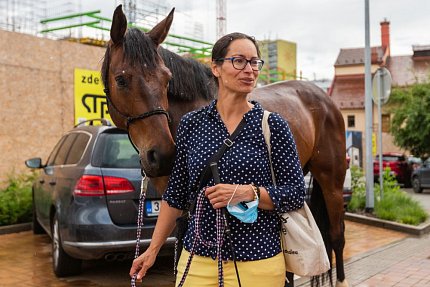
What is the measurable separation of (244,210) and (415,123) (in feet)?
80.5

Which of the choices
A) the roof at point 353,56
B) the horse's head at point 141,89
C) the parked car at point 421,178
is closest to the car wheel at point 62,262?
the horse's head at point 141,89

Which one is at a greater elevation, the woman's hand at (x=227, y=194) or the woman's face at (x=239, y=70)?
the woman's face at (x=239, y=70)

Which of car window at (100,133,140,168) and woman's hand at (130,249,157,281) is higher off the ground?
car window at (100,133,140,168)

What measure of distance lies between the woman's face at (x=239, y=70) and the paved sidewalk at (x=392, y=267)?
3.90m

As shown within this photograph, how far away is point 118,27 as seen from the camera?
3.09 meters

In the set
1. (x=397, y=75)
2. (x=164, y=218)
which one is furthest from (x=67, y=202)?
(x=397, y=75)

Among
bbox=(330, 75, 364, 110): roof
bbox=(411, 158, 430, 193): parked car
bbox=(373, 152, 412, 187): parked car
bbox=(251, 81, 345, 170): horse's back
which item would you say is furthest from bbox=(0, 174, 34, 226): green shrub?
bbox=(330, 75, 364, 110): roof

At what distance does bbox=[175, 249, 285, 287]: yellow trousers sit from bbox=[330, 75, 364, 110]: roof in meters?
43.3

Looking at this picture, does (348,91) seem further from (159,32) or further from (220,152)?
(220,152)

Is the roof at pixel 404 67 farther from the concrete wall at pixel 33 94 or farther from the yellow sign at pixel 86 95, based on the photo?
the concrete wall at pixel 33 94

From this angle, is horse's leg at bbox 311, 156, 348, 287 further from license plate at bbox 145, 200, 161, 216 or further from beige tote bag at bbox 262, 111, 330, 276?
beige tote bag at bbox 262, 111, 330, 276

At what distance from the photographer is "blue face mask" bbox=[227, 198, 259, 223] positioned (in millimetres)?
2023

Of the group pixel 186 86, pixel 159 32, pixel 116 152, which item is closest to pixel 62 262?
pixel 116 152

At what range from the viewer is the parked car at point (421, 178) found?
20.3 meters
